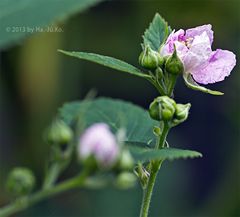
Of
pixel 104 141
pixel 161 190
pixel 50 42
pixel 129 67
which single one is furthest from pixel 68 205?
pixel 104 141

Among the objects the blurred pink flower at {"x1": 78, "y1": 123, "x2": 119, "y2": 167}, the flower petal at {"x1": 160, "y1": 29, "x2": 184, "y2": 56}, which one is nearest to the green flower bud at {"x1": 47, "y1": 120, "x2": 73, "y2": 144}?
the blurred pink flower at {"x1": 78, "y1": 123, "x2": 119, "y2": 167}

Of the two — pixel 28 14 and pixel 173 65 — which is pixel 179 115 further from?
pixel 28 14

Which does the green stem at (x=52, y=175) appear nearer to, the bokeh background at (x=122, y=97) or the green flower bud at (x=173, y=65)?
the green flower bud at (x=173, y=65)

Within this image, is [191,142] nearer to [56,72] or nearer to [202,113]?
[202,113]

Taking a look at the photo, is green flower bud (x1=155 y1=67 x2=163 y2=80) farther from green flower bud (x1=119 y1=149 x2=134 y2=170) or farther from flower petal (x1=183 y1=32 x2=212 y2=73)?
green flower bud (x1=119 y1=149 x2=134 y2=170)

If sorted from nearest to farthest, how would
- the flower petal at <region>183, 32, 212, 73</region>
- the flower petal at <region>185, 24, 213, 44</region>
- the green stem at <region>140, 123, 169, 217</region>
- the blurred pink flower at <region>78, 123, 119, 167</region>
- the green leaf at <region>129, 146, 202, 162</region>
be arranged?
the blurred pink flower at <region>78, 123, 119, 167</region>, the green leaf at <region>129, 146, 202, 162</region>, the green stem at <region>140, 123, 169, 217</region>, the flower petal at <region>183, 32, 212, 73</region>, the flower petal at <region>185, 24, 213, 44</region>
